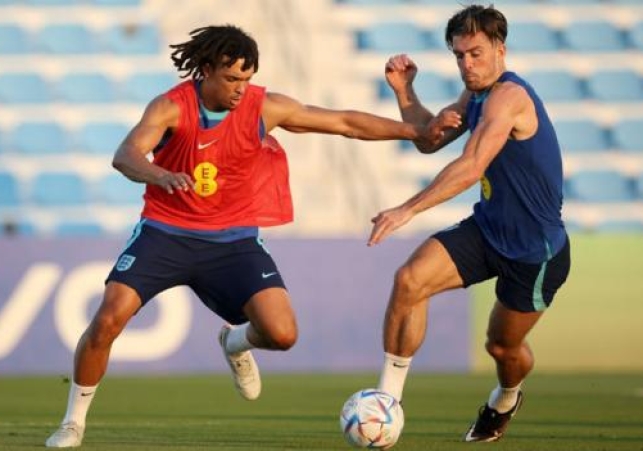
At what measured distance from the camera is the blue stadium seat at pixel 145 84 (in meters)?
23.3

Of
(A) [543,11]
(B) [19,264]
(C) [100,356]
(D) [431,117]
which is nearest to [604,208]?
(A) [543,11]

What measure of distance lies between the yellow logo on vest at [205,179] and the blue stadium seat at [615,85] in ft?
55.9

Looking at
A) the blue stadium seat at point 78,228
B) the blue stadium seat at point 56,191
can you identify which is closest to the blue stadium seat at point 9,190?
the blue stadium seat at point 56,191

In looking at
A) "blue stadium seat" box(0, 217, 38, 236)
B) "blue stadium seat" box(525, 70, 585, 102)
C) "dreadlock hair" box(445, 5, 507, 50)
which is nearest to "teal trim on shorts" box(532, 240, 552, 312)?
"dreadlock hair" box(445, 5, 507, 50)

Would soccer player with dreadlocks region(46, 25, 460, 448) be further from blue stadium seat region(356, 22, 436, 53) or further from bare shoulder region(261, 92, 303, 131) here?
blue stadium seat region(356, 22, 436, 53)

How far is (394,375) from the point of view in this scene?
8.69 meters

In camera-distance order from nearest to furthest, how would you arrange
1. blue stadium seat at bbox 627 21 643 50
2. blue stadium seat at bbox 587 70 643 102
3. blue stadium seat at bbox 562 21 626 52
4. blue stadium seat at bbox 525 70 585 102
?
blue stadium seat at bbox 525 70 585 102, blue stadium seat at bbox 587 70 643 102, blue stadium seat at bbox 562 21 626 52, blue stadium seat at bbox 627 21 643 50

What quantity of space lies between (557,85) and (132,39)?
6.94 m

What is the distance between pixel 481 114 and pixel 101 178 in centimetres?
1463

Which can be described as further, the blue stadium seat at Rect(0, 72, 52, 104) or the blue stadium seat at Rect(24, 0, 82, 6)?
the blue stadium seat at Rect(24, 0, 82, 6)

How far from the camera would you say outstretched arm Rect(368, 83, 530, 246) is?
7914 mm

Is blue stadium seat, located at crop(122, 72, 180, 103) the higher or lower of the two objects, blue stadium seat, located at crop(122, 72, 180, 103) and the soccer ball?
the higher

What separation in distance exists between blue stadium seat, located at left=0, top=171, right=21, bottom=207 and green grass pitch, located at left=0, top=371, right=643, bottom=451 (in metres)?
5.36

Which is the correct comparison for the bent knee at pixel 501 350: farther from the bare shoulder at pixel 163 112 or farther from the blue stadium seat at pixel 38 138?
the blue stadium seat at pixel 38 138
